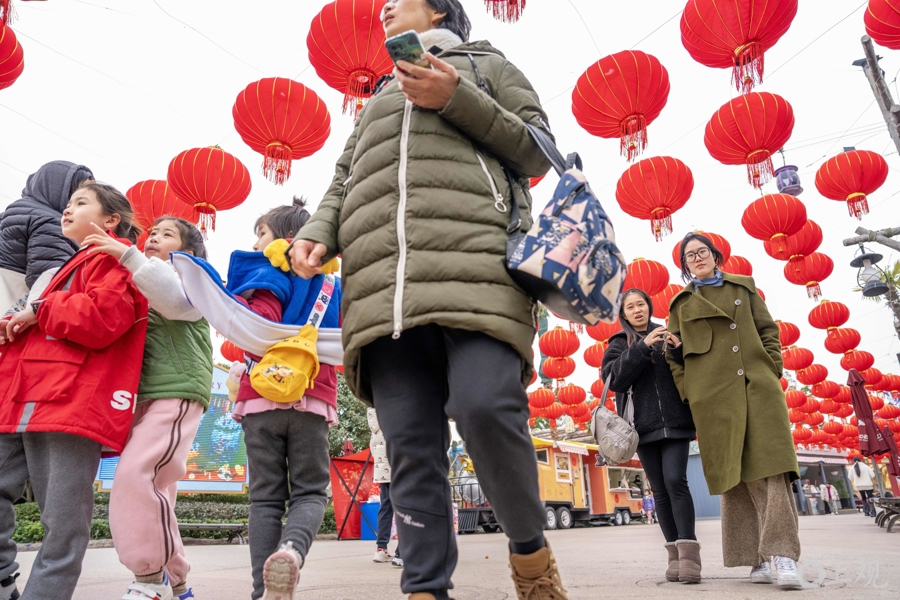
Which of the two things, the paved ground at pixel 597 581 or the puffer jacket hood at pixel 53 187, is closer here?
the paved ground at pixel 597 581

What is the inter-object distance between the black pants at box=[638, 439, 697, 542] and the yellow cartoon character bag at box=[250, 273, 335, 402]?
2.09 meters

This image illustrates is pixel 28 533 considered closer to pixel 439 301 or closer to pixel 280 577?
pixel 280 577

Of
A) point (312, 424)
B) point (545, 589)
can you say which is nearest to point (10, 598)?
point (312, 424)

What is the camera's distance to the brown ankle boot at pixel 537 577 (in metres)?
1.57

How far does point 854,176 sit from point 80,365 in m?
9.71

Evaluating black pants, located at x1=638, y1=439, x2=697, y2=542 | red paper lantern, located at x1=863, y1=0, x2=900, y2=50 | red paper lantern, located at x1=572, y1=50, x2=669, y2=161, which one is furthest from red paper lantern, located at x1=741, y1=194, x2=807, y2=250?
black pants, located at x1=638, y1=439, x2=697, y2=542

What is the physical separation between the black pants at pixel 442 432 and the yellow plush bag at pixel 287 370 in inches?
24.4

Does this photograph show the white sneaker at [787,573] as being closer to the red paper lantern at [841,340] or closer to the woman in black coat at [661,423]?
the woman in black coat at [661,423]

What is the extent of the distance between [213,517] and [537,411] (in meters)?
9.91

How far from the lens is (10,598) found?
7.79ft

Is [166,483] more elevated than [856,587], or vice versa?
[166,483]

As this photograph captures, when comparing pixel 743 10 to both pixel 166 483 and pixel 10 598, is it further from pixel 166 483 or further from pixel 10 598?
pixel 10 598

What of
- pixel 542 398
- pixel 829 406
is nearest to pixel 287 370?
pixel 542 398

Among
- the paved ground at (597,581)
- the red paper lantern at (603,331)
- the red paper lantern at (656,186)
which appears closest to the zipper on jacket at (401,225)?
the paved ground at (597,581)
